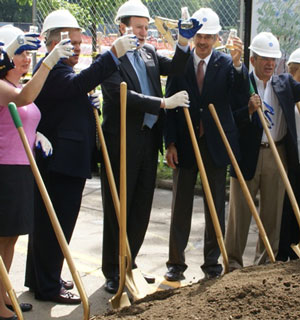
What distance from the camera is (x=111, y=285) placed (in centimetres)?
495

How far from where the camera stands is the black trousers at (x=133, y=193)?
4930 millimetres

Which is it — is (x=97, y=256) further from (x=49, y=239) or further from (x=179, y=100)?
(x=179, y=100)

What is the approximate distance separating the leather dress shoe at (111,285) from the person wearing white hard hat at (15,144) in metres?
0.97

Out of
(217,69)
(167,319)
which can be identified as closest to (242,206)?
(217,69)

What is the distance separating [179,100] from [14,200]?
1.41 meters

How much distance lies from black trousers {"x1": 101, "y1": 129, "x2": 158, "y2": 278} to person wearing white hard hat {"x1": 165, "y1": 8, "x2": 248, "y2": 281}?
221 mm

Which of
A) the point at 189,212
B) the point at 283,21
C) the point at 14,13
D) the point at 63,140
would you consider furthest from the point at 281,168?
the point at 14,13

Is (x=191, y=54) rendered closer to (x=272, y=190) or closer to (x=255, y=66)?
(x=255, y=66)

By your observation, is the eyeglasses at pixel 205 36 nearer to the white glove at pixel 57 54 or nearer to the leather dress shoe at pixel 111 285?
the white glove at pixel 57 54

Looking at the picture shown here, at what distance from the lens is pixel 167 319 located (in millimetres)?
3340

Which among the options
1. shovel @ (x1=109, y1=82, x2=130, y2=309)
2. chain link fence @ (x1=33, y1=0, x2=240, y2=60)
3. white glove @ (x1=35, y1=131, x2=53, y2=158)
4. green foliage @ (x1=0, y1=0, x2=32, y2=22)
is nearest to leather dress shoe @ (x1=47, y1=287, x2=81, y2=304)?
shovel @ (x1=109, y1=82, x2=130, y2=309)

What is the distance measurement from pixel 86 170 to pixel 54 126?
386 millimetres

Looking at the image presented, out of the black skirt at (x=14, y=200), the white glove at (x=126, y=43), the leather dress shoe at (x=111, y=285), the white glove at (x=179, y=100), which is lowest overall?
the leather dress shoe at (x=111, y=285)

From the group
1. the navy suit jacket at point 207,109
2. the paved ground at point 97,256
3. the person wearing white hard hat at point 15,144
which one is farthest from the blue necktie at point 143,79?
the paved ground at point 97,256
